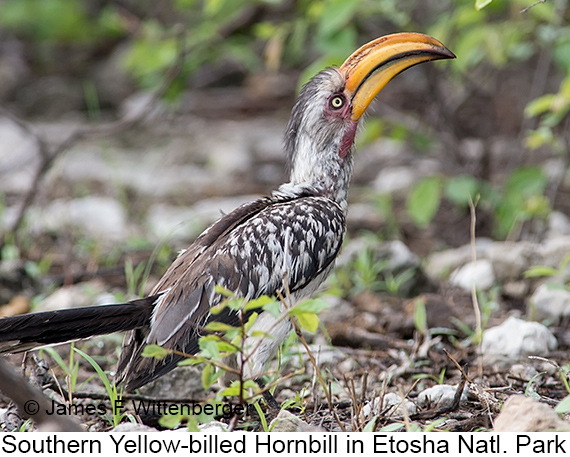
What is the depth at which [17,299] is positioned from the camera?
4426 mm

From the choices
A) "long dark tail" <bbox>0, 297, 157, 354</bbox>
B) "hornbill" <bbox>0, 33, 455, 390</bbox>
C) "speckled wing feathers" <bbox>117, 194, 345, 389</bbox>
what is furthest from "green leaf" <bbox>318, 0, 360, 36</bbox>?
"long dark tail" <bbox>0, 297, 157, 354</bbox>

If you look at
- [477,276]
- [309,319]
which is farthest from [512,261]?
[309,319]

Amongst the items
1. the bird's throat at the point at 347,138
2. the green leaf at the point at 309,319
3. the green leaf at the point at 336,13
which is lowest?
the green leaf at the point at 309,319

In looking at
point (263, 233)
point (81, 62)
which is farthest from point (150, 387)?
point (81, 62)

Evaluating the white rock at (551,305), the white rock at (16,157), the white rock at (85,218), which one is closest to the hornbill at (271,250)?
the white rock at (551,305)

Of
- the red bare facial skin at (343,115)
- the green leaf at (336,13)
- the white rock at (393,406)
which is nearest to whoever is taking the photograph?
the white rock at (393,406)

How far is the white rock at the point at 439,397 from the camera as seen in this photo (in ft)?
9.76

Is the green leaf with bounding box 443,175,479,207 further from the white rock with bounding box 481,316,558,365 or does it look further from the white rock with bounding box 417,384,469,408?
the white rock with bounding box 417,384,469,408

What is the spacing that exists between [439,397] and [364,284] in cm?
188

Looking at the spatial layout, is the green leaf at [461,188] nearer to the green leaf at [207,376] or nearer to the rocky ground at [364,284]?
the rocky ground at [364,284]

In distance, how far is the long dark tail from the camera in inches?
112

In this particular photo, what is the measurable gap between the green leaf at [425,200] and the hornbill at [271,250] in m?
1.58
